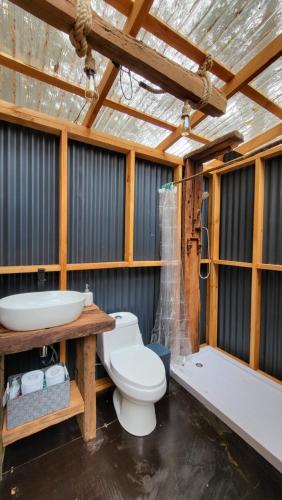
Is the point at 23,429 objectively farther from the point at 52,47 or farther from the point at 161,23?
the point at 161,23

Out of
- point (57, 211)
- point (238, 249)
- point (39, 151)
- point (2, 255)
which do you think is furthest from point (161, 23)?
point (238, 249)

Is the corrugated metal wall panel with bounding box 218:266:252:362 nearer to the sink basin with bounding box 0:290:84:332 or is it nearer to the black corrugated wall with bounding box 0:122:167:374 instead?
the black corrugated wall with bounding box 0:122:167:374

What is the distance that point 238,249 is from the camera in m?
2.32

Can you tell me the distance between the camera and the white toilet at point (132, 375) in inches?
54.2

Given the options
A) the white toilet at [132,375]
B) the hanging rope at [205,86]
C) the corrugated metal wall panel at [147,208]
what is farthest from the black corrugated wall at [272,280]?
the hanging rope at [205,86]

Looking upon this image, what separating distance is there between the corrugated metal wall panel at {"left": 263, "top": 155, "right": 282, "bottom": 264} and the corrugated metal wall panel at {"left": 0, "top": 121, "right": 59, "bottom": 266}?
1.96 metres

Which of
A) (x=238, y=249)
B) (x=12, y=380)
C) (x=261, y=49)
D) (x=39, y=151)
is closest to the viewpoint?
(x=261, y=49)

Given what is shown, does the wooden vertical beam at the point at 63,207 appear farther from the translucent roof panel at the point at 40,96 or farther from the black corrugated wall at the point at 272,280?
the black corrugated wall at the point at 272,280

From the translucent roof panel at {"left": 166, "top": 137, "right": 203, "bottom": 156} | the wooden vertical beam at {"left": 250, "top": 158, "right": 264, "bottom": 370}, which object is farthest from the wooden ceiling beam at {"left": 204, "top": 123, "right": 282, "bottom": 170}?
the translucent roof panel at {"left": 166, "top": 137, "right": 203, "bottom": 156}

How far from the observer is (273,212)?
2.00 m

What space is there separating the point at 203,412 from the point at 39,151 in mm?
2478

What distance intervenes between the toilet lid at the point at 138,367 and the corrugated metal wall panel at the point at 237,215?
56.5 inches

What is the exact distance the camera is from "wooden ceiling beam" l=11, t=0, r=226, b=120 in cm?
72

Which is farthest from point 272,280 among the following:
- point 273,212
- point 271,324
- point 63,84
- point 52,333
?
point 63,84
